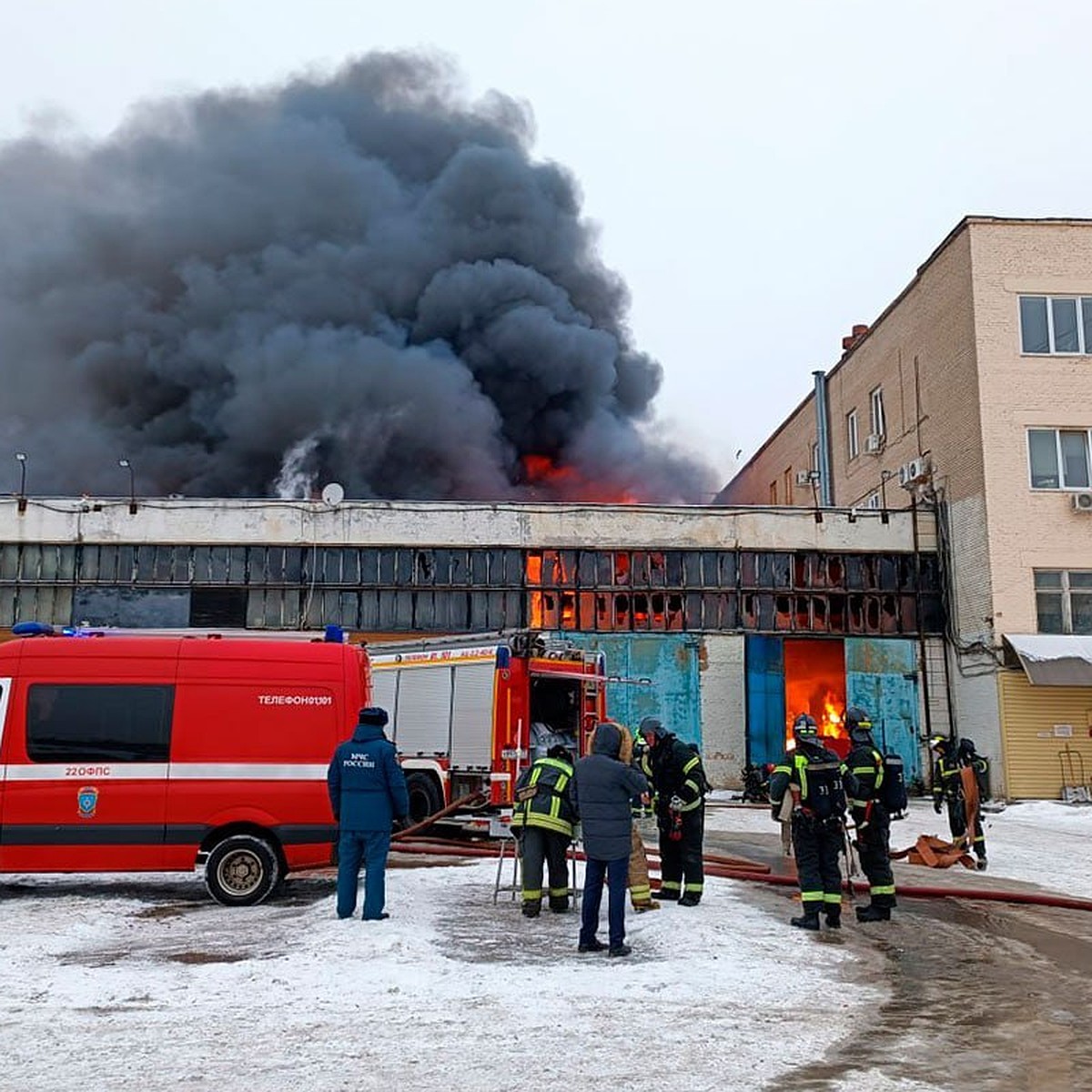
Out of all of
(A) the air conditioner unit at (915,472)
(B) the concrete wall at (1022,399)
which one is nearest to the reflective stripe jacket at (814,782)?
(B) the concrete wall at (1022,399)

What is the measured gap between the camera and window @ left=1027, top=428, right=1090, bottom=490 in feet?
74.6

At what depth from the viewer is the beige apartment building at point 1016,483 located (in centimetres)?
2136

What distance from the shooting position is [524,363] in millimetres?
45594

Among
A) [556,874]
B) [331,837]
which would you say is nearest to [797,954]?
[556,874]

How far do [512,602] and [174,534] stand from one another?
7.32m

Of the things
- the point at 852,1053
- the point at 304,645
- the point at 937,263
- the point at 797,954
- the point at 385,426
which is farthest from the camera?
the point at 385,426

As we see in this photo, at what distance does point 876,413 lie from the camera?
94.8 ft

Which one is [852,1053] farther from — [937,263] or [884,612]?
[937,263]

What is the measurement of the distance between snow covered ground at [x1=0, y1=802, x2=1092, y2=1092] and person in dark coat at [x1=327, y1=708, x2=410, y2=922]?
369mm

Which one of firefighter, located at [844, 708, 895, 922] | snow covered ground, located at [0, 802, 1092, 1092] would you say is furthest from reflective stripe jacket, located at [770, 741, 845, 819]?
snow covered ground, located at [0, 802, 1092, 1092]

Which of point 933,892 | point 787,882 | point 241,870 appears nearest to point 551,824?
point 241,870

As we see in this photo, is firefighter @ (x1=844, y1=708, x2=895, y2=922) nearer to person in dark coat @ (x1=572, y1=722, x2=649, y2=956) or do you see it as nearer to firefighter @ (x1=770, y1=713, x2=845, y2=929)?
firefighter @ (x1=770, y1=713, x2=845, y2=929)

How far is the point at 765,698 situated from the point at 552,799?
1573 centimetres

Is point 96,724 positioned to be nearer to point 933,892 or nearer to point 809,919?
point 809,919
